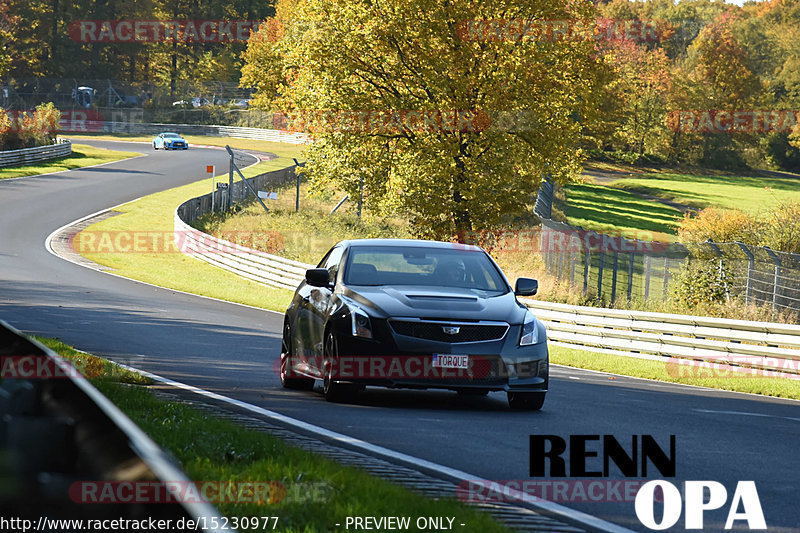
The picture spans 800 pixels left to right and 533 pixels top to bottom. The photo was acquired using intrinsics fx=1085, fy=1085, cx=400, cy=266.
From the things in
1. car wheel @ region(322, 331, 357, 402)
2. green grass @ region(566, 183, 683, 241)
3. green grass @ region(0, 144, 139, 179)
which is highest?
car wheel @ region(322, 331, 357, 402)

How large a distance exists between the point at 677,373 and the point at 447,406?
843cm

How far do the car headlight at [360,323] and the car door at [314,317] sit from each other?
563mm

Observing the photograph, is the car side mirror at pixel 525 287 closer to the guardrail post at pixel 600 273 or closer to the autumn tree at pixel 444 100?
the guardrail post at pixel 600 273

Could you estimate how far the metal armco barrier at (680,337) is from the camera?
18.5 meters

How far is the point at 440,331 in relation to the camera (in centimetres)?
1025

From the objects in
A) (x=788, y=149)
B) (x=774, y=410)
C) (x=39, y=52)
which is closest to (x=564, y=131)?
(x=774, y=410)

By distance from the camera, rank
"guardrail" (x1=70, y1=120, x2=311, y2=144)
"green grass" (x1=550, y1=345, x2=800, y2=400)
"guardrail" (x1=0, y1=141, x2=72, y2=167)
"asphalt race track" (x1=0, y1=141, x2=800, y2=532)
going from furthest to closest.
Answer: "guardrail" (x1=70, y1=120, x2=311, y2=144)
"guardrail" (x1=0, y1=141, x2=72, y2=167)
"green grass" (x1=550, y1=345, x2=800, y2=400)
"asphalt race track" (x1=0, y1=141, x2=800, y2=532)

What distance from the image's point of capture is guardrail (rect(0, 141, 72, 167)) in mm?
62000

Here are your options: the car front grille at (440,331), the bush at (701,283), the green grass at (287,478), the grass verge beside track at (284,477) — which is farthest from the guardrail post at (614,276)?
the green grass at (287,478)

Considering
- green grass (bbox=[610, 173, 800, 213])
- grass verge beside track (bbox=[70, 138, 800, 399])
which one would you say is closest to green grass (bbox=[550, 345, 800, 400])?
grass verge beside track (bbox=[70, 138, 800, 399])

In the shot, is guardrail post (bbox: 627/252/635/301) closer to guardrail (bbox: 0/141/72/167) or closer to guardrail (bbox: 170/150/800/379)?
guardrail (bbox: 170/150/800/379)

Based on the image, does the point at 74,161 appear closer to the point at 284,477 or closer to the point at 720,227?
the point at 720,227

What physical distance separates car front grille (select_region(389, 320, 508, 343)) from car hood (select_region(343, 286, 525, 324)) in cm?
7

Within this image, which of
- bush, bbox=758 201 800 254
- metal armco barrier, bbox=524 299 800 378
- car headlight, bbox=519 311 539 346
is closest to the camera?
car headlight, bbox=519 311 539 346
